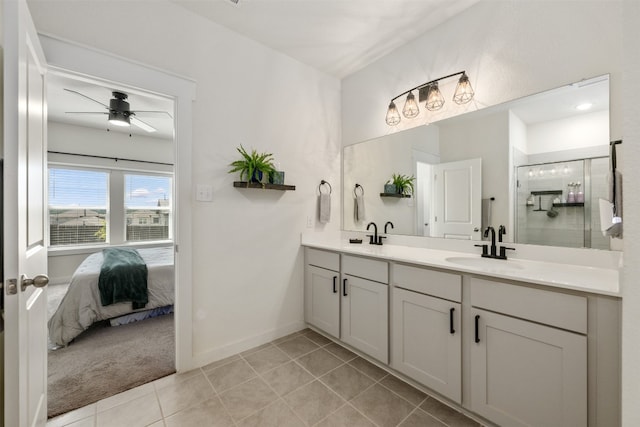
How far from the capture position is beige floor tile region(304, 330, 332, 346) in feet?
8.14

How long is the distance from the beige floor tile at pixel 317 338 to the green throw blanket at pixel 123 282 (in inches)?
70.6

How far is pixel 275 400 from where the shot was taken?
1.72m

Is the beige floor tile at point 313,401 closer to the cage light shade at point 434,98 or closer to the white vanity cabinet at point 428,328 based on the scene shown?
the white vanity cabinet at point 428,328

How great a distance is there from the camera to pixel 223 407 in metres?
1.66

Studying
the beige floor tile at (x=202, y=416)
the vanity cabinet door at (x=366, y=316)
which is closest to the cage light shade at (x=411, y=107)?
the vanity cabinet door at (x=366, y=316)

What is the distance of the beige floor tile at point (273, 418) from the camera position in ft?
5.00

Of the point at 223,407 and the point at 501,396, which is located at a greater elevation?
the point at 501,396

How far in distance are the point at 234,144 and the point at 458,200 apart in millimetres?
1866

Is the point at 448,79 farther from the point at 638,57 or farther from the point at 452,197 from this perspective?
the point at 638,57

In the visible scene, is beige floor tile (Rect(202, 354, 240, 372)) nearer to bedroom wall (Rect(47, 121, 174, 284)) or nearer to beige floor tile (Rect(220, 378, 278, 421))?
beige floor tile (Rect(220, 378, 278, 421))

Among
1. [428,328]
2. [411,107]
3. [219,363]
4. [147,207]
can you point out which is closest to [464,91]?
[411,107]

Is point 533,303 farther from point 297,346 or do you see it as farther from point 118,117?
point 118,117

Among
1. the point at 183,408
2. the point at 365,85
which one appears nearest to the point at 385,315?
the point at 183,408

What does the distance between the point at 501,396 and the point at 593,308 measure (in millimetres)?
632
